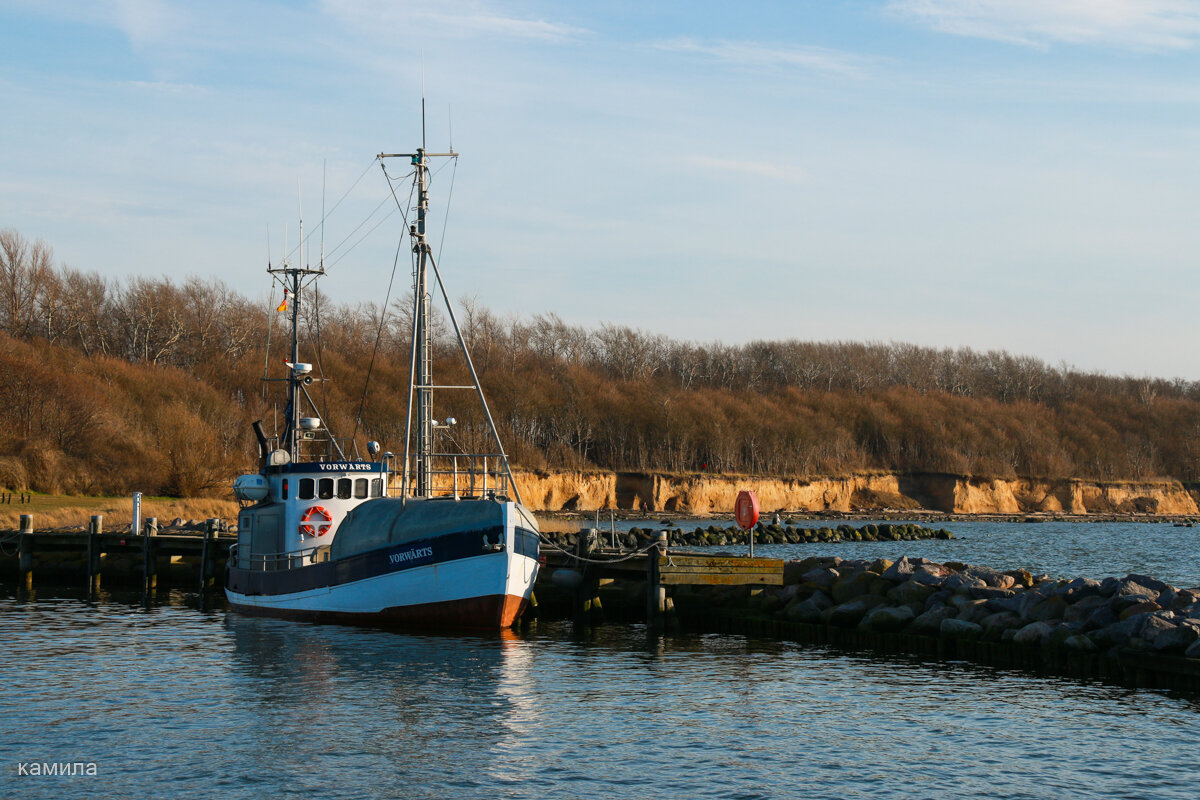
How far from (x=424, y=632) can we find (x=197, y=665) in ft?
19.7

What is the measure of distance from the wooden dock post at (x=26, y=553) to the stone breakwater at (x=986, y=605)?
29064 millimetres

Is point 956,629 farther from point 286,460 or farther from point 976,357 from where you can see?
point 976,357

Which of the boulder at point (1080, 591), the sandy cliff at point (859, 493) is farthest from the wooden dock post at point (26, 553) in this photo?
the sandy cliff at point (859, 493)

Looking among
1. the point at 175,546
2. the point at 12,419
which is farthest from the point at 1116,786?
the point at 12,419

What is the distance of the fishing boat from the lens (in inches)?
1091

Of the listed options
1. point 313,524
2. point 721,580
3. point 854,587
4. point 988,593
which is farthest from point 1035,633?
point 313,524

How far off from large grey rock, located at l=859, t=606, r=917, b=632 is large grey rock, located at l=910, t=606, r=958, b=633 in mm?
259

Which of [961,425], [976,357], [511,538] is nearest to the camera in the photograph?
[511,538]

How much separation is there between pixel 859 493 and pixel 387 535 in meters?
117

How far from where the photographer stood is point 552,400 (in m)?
128

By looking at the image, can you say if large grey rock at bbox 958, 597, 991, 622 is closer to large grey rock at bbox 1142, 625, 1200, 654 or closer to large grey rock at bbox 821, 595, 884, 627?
large grey rock at bbox 821, 595, 884, 627

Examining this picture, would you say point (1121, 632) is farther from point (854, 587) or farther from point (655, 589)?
point (655, 589)

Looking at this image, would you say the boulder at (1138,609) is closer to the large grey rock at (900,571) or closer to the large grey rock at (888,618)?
the large grey rock at (888,618)

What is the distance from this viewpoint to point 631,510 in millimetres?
118000
